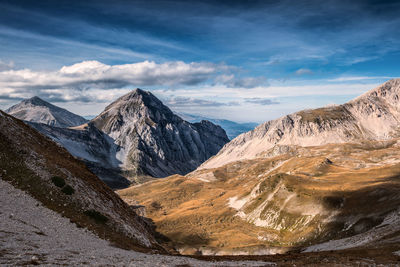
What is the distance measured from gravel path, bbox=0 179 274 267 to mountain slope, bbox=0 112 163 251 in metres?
2.12

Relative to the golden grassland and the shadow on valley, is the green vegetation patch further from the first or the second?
the shadow on valley

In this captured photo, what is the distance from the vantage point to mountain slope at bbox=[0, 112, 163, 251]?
124ft

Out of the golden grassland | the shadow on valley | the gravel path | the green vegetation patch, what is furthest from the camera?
the golden grassland

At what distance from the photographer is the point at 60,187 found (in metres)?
41.4

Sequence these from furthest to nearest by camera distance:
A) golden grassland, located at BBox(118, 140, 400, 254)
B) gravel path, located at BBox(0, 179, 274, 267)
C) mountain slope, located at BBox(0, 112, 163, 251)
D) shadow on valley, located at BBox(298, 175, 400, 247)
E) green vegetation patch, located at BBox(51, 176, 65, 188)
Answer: golden grassland, located at BBox(118, 140, 400, 254) < shadow on valley, located at BBox(298, 175, 400, 247) < green vegetation patch, located at BBox(51, 176, 65, 188) < mountain slope, located at BBox(0, 112, 163, 251) < gravel path, located at BBox(0, 179, 274, 267)

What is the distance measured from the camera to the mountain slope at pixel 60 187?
37.9 meters

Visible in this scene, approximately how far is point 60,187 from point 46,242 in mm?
18283

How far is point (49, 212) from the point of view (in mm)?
35219

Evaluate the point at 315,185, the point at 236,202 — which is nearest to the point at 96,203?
the point at 315,185

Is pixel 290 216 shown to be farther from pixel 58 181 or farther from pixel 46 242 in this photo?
pixel 46 242

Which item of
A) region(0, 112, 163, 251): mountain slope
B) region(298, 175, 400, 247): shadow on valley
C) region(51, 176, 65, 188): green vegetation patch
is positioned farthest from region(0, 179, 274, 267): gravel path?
region(298, 175, 400, 247): shadow on valley

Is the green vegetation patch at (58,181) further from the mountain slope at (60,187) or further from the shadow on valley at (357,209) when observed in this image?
the shadow on valley at (357,209)

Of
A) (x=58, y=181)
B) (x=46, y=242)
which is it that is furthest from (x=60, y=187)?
(x=46, y=242)

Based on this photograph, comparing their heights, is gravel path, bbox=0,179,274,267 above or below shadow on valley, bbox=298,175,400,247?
above
